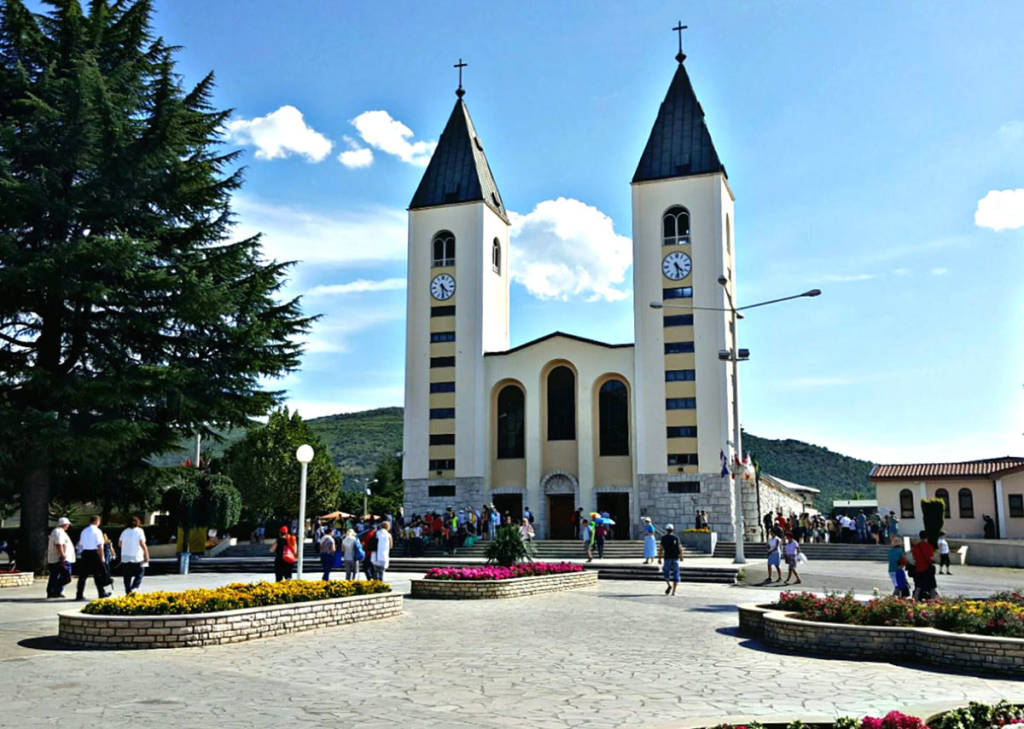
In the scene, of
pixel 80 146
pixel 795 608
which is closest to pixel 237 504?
pixel 80 146

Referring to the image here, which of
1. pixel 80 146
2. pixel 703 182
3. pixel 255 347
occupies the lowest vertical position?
pixel 255 347

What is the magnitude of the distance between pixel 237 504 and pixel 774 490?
37.3 metres

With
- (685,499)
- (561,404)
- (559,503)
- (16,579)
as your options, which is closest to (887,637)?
(16,579)

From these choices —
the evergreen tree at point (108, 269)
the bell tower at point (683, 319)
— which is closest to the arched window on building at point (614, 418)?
the bell tower at point (683, 319)

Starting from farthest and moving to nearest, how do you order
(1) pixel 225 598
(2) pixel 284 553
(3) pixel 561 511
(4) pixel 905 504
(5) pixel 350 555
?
(4) pixel 905 504 → (3) pixel 561 511 → (5) pixel 350 555 → (2) pixel 284 553 → (1) pixel 225 598

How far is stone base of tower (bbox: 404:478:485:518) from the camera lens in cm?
4397

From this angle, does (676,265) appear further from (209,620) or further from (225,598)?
(209,620)

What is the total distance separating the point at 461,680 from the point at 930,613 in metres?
6.14

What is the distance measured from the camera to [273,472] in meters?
59.1

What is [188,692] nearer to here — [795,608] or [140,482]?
[795,608]

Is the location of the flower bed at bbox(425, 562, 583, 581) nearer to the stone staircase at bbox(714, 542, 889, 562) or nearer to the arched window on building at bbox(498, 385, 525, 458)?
the stone staircase at bbox(714, 542, 889, 562)

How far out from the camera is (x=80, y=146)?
2444 cm

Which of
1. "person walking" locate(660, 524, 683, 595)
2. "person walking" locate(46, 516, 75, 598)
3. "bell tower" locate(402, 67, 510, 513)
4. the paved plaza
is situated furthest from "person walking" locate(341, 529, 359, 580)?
"bell tower" locate(402, 67, 510, 513)

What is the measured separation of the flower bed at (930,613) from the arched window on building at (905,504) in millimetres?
34878
